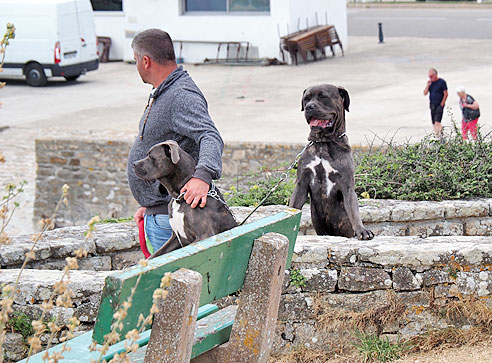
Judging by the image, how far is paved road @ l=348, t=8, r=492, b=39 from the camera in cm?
2852

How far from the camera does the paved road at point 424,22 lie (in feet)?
93.6

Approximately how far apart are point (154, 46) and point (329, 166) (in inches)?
58.5

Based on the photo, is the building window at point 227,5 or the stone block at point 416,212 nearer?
the stone block at point 416,212

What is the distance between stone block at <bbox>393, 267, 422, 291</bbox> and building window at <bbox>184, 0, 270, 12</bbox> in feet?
64.6

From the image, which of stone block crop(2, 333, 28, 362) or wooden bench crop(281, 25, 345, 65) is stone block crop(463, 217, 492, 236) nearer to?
stone block crop(2, 333, 28, 362)

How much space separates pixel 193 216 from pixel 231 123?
36.7 ft

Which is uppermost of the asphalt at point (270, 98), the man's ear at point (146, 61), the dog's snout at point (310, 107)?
the man's ear at point (146, 61)

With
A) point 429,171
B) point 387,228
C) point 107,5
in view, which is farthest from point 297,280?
point 107,5

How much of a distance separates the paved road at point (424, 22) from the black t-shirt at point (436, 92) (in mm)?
14354

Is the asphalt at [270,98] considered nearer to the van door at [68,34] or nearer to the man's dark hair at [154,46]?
the van door at [68,34]

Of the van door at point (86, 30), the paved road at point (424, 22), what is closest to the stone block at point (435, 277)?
the van door at point (86, 30)

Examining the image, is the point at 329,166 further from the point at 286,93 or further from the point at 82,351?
the point at 286,93

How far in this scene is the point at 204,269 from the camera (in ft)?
10.2

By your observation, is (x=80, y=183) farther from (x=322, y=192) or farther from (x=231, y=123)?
(x=322, y=192)
